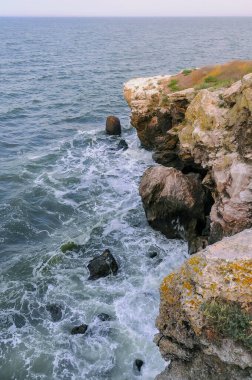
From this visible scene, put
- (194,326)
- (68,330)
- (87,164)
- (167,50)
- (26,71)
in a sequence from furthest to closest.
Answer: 1. (167,50)
2. (26,71)
3. (87,164)
4. (68,330)
5. (194,326)

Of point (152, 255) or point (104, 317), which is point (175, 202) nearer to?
point (152, 255)

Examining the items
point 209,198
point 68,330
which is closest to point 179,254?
point 209,198

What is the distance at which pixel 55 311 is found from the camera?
21.2 meters

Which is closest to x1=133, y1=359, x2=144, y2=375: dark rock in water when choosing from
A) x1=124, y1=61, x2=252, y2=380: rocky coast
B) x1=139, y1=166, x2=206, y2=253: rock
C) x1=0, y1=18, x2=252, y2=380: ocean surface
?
x1=0, y1=18, x2=252, y2=380: ocean surface

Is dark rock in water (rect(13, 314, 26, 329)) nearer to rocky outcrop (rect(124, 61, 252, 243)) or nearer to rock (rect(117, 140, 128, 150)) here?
rocky outcrop (rect(124, 61, 252, 243))

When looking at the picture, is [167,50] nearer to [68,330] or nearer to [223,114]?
[223,114]

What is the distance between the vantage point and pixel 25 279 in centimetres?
2388

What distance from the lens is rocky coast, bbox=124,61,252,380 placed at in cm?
1069

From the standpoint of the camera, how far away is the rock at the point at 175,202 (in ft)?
82.7

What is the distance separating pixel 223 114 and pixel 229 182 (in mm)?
4879

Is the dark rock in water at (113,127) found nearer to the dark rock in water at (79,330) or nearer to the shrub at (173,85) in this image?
the shrub at (173,85)

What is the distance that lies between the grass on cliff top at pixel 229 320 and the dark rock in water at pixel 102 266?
13.4m

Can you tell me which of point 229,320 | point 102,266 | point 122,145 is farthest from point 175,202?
point 122,145

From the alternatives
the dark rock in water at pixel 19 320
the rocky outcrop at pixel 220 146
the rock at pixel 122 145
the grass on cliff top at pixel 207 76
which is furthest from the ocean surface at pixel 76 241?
the grass on cliff top at pixel 207 76
